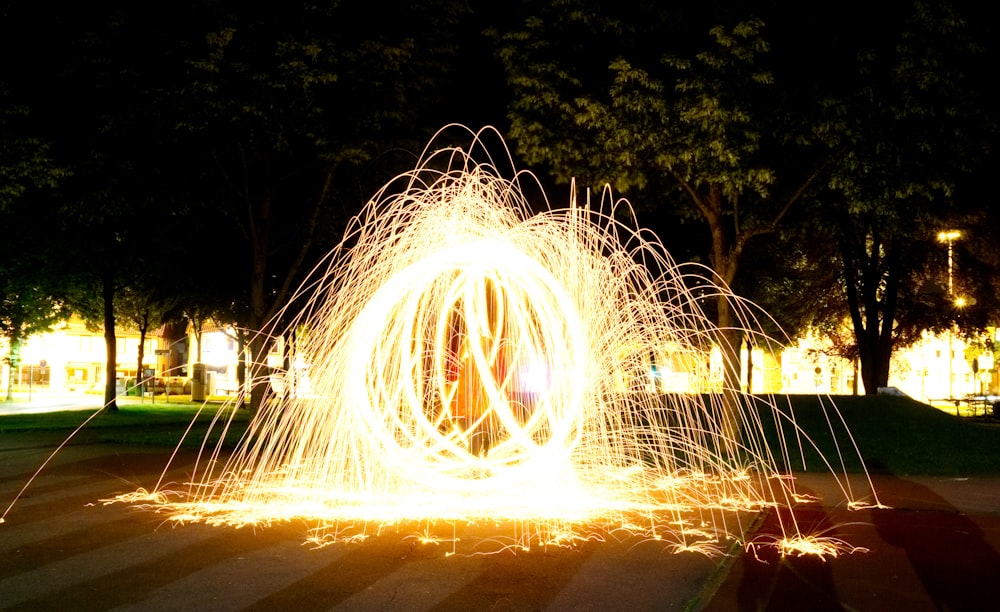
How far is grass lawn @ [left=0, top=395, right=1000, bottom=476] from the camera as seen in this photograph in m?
16.2

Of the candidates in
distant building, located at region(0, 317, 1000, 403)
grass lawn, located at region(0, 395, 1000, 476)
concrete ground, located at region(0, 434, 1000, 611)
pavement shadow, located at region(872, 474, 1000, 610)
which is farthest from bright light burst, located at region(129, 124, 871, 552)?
distant building, located at region(0, 317, 1000, 403)

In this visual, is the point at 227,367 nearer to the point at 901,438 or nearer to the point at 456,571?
the point at 901,438

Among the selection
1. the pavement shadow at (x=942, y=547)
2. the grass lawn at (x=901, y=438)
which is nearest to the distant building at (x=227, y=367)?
the grass lawn at (x=901, y=438)

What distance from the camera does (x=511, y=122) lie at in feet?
67.0

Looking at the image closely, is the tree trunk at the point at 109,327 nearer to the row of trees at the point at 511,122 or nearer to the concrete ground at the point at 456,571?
the row of trees at the point at 511,122

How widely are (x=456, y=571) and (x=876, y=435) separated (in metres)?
13.9

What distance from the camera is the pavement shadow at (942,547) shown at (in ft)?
24.2

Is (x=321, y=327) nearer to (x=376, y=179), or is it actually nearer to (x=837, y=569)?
(x=837, y=569)

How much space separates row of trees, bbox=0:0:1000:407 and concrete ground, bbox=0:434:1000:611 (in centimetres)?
690

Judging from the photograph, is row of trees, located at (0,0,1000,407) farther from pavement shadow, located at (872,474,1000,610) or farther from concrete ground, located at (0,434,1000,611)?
concrete ground, located at (0,434,1000,611)

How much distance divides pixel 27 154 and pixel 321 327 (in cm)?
1356

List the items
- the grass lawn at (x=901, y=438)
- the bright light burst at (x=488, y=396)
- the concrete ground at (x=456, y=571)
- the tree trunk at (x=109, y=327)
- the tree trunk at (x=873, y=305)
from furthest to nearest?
the tree trunk at (x=109, y=327), the tree trunk at (x=873, y=305), the grass lawn at (x=901, y=438), the bright light burst at (x=488, y=396), the concrete ground at (x=456, y=571)

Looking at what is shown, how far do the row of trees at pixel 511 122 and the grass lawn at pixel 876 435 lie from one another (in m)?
3.43

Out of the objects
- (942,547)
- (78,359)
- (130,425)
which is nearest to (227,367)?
(78,359)
